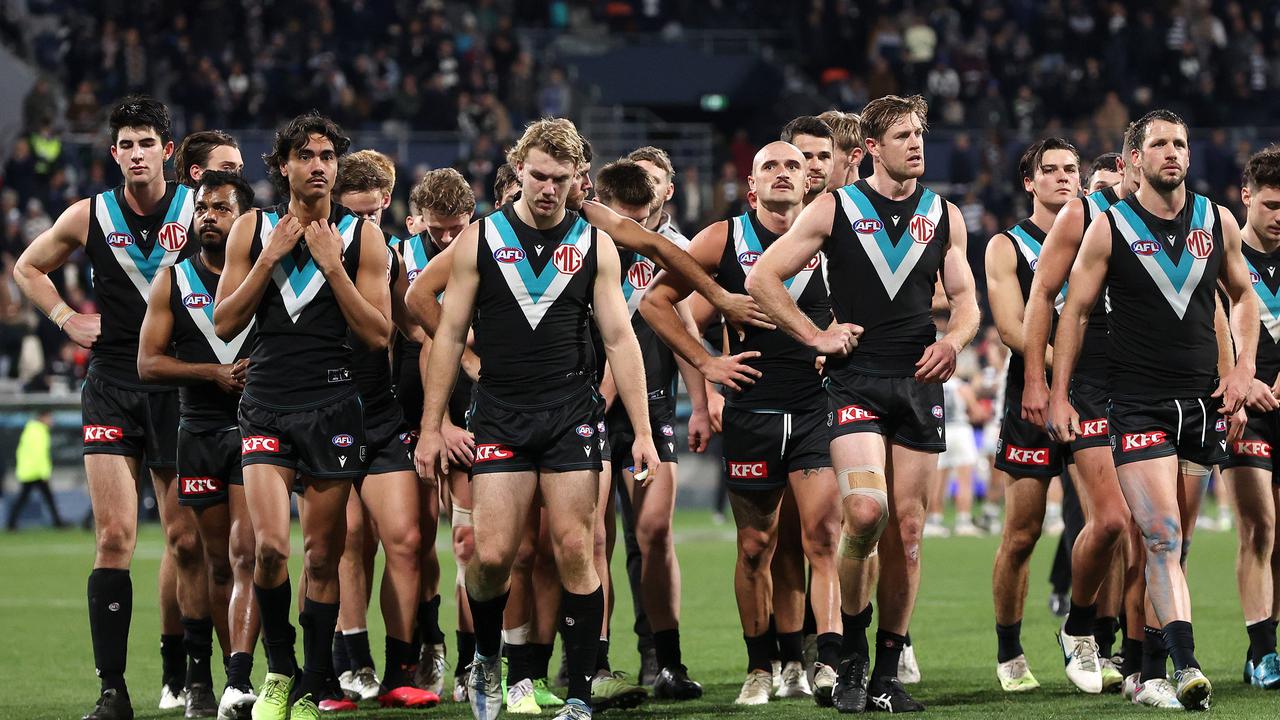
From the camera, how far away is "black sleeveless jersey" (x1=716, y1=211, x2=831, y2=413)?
8.56 metres

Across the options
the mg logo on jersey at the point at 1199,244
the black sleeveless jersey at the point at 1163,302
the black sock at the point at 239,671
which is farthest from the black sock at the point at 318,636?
the mg logo on jersey at the point at 1199,244

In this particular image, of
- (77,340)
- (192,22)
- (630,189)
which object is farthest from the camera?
(192,22)

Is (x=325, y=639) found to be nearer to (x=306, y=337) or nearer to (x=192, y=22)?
(x=306, y=337)

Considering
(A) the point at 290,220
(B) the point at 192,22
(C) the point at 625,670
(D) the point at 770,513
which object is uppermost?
(B) the point at 192,22

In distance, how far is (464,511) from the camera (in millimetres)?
8445

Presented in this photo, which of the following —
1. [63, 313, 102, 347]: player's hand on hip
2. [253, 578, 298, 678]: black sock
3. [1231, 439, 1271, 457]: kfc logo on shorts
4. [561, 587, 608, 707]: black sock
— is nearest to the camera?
[561, 587, 608, 707]: black sock

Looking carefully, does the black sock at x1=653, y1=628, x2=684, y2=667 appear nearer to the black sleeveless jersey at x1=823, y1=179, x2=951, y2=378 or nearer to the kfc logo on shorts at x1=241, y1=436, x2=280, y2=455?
the black sleeveless jersey at x1=823, y1=179, x2=951, y2=378

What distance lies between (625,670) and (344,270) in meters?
3.57

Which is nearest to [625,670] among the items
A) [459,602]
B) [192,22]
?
[459,602]

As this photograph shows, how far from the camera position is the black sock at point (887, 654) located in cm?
782

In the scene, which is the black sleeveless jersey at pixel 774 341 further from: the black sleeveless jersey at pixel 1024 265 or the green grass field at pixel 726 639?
the green grass field at pixel 726 639

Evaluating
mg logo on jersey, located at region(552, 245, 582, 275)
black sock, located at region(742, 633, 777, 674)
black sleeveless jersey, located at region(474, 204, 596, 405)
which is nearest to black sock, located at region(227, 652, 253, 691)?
black sleeveless jersey, located at region(474, 204, 596, 405)

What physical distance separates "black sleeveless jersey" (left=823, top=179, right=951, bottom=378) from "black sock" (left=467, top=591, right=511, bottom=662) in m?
1.94

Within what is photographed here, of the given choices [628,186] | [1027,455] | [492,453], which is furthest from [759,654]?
[628,186]
